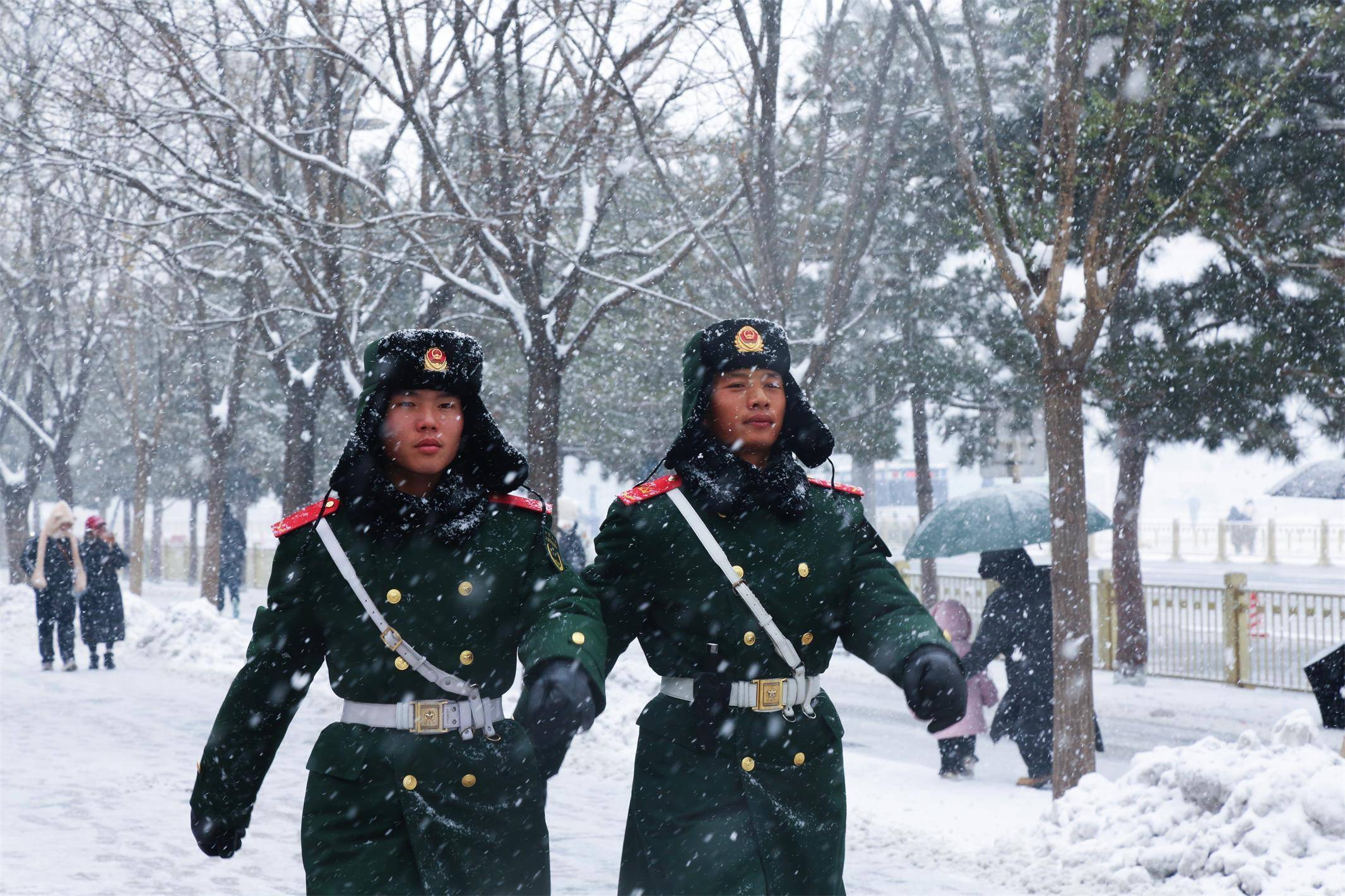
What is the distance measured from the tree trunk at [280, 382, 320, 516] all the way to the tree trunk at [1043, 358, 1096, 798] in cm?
1098

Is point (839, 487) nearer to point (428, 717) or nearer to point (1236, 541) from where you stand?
point (428, 717)

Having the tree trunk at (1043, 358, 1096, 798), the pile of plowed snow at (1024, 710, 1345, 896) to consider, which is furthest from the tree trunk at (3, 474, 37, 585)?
the pile of plowed snow at (1024, 710, 1345, 896)

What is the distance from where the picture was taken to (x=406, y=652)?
125 inches

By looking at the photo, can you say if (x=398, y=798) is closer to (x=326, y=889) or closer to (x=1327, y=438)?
(x=326, y=889)

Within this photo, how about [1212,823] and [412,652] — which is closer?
[412,652]

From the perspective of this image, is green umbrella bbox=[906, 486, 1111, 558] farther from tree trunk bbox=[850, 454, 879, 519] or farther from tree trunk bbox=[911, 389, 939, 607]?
tree trunk bbox=[911, 389, 939, 607]

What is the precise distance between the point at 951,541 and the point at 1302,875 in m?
4.22

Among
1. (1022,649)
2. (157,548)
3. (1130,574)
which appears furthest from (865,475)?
(157,548)

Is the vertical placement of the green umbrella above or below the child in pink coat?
above

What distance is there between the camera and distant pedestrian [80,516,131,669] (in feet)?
51.7

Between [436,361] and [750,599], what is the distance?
95cm

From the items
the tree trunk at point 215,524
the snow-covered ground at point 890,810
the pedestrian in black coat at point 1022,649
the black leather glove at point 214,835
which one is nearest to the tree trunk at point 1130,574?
the snow-covered ground at point 890,810

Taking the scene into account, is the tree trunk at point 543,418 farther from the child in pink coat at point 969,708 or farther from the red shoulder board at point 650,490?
the red shoulder board at point 650,490

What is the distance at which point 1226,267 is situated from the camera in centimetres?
1380
